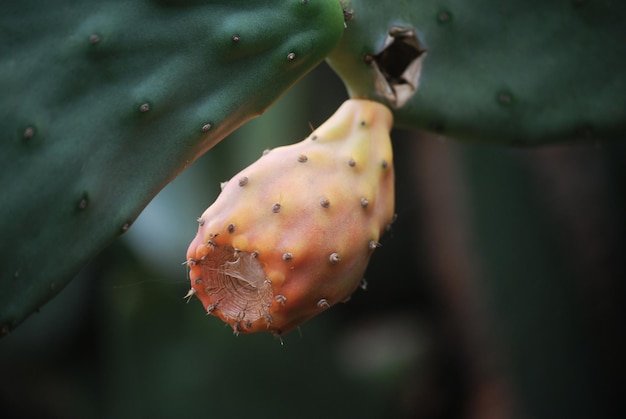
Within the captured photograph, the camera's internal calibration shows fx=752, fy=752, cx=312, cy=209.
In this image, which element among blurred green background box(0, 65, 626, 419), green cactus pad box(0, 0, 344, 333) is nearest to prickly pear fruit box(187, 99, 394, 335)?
green cactus pad box(0, 0, 344, 333)

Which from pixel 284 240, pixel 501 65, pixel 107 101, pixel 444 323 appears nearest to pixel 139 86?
pixel 107 101

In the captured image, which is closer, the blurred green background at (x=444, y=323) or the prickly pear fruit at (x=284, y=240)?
the prickly pear fruit at (x=284, y=240)

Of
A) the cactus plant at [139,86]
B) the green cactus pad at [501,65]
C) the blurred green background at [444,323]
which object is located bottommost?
the blurred green background at [444,323]

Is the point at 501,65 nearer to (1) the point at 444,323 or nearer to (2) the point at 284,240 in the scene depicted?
(2) the point at 284,240

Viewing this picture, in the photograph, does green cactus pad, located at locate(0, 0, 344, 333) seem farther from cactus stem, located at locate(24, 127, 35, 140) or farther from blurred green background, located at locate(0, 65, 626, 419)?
blurred green background, located at locate(0, 65, 626, 419)

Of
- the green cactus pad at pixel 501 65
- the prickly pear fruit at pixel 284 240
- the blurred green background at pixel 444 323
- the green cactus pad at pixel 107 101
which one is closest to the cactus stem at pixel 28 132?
the green cactus pad at pixel 107 101

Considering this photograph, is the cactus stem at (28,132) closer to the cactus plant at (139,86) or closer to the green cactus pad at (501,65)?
the cactus plant at (139,86)
